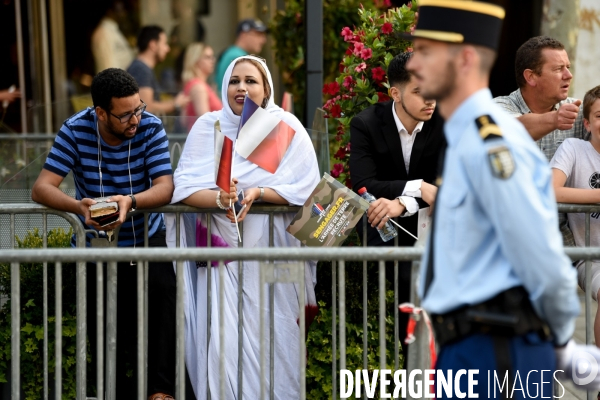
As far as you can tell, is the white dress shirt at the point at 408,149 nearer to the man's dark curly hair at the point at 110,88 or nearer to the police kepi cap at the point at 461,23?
the man's dark curly hair at the point at 110,88

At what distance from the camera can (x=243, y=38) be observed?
10484mm

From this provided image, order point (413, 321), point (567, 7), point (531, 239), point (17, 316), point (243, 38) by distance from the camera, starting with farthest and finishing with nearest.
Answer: point (243, 38)
point (567, 7)
point (17, 316)
point (413, 321)
point (531, 239)

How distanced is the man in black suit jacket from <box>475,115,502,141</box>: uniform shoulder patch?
7.72 feet

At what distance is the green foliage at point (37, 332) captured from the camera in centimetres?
541

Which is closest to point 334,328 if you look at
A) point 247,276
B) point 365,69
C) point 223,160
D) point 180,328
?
point 247,276

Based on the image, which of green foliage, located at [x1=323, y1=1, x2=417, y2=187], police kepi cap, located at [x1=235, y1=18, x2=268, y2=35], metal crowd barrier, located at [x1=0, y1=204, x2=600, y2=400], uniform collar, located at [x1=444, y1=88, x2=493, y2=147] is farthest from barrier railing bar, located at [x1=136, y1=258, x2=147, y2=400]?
police kepi cap, located at [x1=235, y1=18, x2=268, y2=35]

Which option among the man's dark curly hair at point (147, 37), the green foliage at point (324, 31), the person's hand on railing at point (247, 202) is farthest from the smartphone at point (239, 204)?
the man's dark curly hair at point (147, 37)

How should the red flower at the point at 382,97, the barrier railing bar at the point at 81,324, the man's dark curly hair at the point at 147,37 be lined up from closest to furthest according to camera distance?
the barrier railing bar at the point at 81,324, the red flower at the point at 382,97, the man's dark curly hair at the point at 147,37

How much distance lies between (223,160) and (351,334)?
3.99 ft

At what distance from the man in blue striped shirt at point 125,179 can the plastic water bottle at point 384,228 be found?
3.34 feet

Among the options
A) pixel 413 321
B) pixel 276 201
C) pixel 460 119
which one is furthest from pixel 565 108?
pixel 460 119

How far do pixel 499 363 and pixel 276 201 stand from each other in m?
2.43

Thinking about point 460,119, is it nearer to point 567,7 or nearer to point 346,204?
point 346,204

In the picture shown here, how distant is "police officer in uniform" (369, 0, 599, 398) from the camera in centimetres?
279
